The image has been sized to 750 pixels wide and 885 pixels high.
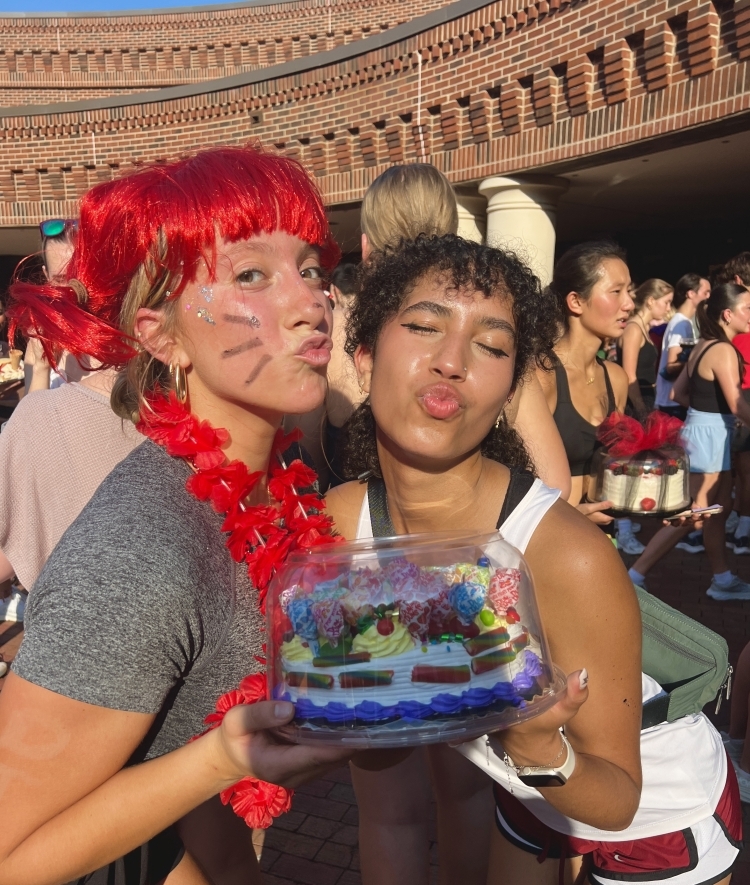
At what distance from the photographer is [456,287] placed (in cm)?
175

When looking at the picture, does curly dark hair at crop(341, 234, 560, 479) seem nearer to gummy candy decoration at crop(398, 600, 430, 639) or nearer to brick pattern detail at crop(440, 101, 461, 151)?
gummy candy decoration at crop(398, 600, 430, 639)

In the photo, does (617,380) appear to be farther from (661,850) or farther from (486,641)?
(486,641)

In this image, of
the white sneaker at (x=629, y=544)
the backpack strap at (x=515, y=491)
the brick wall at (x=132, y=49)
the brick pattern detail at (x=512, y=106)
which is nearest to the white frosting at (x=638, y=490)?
the backpack strap at (x=515, y=491)

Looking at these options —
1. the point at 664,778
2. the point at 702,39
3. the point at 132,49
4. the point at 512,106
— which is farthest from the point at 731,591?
the point at 132,49

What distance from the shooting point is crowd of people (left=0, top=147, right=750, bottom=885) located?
1204 mm

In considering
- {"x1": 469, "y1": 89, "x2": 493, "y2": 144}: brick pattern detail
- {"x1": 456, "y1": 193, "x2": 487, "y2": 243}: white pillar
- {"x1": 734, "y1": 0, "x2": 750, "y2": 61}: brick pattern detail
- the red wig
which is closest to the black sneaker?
{"x1": 734, "y1": 0, "x2": 750, "y2": 61}: brick pattern detail

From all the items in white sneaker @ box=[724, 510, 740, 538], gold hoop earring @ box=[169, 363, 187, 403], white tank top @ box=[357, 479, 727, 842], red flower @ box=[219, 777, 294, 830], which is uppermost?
gold hoop earring @ box=[169, 363, 187, 403]

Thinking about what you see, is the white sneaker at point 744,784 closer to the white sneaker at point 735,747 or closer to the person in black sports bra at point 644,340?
the white sneaker at point 735,747

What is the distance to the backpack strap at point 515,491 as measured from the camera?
1668mm

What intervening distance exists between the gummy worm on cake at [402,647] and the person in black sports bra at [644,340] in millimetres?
4732

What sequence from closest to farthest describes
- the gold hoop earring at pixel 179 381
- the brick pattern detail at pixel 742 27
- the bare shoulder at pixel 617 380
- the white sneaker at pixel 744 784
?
the gold hoop earring at pixel 179 381, the white sneaker at pixel 744 784, the bare shoulder at pixel 617 380, the brick pattern detail at pixel 742 27

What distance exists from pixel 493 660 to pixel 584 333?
9.87 ft

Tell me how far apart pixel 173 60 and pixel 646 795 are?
63.7ft

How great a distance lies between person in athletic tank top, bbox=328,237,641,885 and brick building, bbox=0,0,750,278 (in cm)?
230
